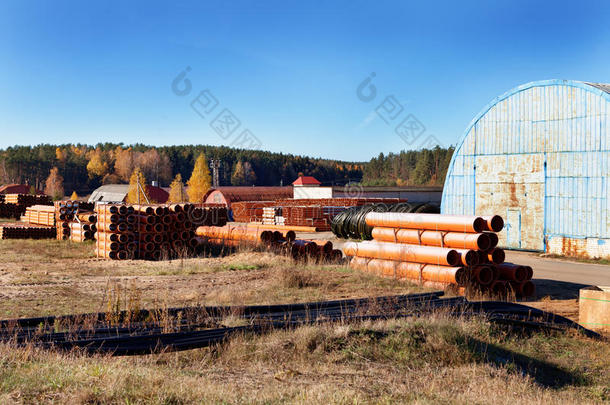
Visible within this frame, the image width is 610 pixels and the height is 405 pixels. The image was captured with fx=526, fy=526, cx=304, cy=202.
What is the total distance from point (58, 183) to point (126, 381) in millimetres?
116458

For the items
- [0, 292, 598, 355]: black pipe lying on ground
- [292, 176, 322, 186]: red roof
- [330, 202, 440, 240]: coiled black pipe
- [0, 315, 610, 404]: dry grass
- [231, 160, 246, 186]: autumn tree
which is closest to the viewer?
[0, 315, 610, 404]: dry grass

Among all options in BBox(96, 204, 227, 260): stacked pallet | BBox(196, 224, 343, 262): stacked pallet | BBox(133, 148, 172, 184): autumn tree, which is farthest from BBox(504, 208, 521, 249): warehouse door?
BBox(133, 148, 172, 184): autumn tree

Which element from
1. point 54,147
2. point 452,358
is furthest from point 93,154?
point 452,358

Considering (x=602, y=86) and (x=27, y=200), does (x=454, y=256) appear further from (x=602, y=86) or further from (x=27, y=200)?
(x=27, y=200)

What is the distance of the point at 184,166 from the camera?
14675cm

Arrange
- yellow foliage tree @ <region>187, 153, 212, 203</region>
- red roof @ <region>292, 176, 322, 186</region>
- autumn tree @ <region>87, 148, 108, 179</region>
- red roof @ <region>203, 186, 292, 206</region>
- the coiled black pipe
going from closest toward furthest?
the coiled black pipe < red roof @ <region>203, 186, 292, 206</region> < red roof @ <region>292, 176, 322, 186</region> < yellow foliage tree @ <region>187, 153, 212, 203</region> < autumn tree @ <region>87, 148, 108, 179</region>

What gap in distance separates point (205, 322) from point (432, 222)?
26.9 ft

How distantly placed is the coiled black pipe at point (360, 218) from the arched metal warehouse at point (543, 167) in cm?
371

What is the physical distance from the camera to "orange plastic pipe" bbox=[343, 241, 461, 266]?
44.2 feet

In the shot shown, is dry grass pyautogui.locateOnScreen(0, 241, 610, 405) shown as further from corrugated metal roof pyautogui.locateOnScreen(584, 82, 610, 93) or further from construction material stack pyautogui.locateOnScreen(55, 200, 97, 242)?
construction material stack pyautogui.locateOnScreen(55, 200, 97, 242)

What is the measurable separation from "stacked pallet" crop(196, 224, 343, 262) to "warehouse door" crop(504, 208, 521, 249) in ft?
26.7

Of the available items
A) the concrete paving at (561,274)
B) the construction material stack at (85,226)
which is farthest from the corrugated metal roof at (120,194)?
the concrete paving at (561,274)

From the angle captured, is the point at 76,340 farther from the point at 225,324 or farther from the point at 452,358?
the point at 452,358

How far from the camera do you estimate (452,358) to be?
736 cm
